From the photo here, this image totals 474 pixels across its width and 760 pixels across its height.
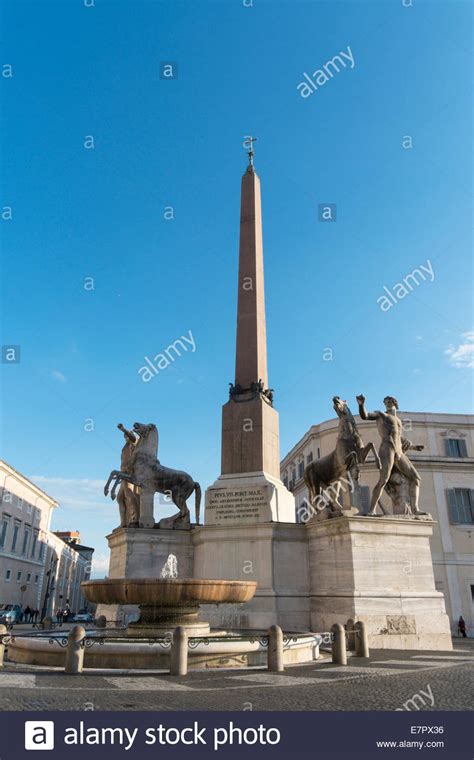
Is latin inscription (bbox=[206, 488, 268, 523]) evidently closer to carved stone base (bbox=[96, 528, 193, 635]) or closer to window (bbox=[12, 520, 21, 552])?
carved stone base (bbox=[96, 528, 193, 635])

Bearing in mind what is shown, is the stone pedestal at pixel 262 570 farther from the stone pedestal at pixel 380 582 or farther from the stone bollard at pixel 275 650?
the stone bollard at pixel 275 650

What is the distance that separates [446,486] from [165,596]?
24970 mm

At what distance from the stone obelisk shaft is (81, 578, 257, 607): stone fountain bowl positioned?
25.1ft

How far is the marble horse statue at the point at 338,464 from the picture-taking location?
1309 cm

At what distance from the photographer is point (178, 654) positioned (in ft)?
23.8

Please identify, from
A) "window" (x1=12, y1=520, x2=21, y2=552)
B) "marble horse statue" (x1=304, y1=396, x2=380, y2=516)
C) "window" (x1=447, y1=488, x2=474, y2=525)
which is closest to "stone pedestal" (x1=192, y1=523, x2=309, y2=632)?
"marble horse statue" (x1=304, y1=396, x2=380, y2=516)

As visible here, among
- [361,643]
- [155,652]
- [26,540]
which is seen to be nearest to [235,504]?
[361,643]

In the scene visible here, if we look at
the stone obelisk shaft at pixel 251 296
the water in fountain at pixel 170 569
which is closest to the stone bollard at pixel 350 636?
the water in fountain at pixel 170 569

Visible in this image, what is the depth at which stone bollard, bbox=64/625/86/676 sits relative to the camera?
7340mm

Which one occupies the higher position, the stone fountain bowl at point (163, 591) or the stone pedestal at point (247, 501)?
the stone pedestal at point (247, 501)

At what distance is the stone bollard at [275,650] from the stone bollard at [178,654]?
1213mm

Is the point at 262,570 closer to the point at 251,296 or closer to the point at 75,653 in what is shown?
the point at 75,653

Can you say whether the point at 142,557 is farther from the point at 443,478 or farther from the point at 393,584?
the point at 443,478
